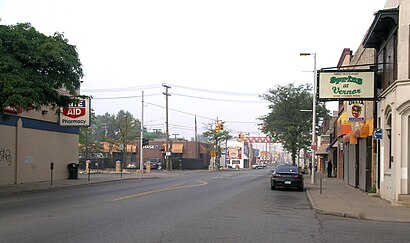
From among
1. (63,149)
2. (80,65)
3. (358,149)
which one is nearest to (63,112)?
(63,149)

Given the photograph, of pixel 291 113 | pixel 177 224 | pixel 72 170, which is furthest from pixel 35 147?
pixel 291 113

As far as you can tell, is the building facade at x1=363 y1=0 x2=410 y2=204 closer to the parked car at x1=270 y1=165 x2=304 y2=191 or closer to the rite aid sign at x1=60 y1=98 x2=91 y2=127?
the parked car at x1=270 y1=165 x2=304 y2=191

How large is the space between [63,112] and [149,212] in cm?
2089

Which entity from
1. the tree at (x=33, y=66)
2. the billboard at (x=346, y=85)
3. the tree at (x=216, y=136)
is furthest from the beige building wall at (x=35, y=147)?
the tree at (x=216, y=136)

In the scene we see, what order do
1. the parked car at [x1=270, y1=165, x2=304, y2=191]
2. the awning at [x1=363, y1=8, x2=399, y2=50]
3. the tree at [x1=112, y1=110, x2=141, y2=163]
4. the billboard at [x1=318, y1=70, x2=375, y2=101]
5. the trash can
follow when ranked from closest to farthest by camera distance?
the awning at [x1=363, y1=8, x2=399, y2=50] → the billboard at [x1=318, y1=70, x2=375, y2=101] → the parked car at [x1=270, y1=165, x2=304, y2=191] → the trash can → the tree at [x1=112, y1=110, x2=141, y2=163]

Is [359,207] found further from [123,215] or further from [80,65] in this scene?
[80,65]

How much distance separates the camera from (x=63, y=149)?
3662 centimetres

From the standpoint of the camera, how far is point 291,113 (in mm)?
53938

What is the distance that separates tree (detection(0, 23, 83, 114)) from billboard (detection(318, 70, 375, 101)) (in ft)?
37.3

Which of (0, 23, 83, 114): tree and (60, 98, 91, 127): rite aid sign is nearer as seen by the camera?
(0, 23, 83, 114): tree

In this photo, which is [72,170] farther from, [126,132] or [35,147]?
[126,132]

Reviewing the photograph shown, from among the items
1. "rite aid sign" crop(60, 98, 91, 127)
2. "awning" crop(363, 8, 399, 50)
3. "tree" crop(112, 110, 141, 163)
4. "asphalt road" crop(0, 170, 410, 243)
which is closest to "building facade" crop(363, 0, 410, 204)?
"awning" crop(363, 8, 399, 50)

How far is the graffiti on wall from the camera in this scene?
94.1 feet

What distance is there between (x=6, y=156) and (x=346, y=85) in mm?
19077
